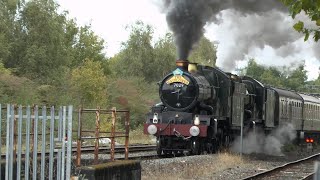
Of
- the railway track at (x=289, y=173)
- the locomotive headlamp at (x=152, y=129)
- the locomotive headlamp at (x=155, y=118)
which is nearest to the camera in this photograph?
the railway track at (x=289, y=173)

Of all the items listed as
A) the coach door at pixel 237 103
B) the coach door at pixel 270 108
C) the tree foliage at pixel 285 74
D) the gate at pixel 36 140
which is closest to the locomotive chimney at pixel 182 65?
the coach door at pixel 237 103

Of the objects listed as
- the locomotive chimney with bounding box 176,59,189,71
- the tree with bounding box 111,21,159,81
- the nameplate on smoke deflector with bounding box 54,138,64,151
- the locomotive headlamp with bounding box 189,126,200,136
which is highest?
the tree with bounding box 111,21,159,81

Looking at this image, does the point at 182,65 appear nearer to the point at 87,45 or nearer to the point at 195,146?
the point at 195,146

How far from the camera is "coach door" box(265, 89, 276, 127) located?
80.3ft

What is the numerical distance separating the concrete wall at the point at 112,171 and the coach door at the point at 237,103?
1057 centimetres

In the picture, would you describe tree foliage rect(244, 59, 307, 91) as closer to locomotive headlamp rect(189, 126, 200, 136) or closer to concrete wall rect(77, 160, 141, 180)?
locomotive headlamp rect(189, 126, 200, 136)

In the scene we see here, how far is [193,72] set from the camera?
19672mm

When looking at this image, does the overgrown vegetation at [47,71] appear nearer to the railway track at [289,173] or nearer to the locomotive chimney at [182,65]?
the locomotive chimney at [182,65]

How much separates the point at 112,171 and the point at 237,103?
39.5 feet

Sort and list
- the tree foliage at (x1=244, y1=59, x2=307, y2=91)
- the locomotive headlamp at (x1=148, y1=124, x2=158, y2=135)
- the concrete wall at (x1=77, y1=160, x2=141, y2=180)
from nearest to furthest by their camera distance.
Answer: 1. the concrete wall at (x1=77, y1=160, x2=141, y2=180)
2. the locomotive headlamp at (x1=148, y1=124, x2=158, y2=135)
3. the tree foliage at (x1=244, y1=59, x2=307, y2=91)

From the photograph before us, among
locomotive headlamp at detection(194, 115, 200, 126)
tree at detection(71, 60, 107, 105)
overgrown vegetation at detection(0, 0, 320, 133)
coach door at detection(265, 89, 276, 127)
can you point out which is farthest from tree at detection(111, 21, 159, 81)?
locomotive headlamp at detection(194, 115, 200, 126)

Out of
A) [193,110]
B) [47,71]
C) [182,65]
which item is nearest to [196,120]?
[193,110]

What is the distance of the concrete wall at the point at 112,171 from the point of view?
8.96 metres

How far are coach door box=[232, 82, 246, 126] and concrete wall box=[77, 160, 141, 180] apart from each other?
416 inches
